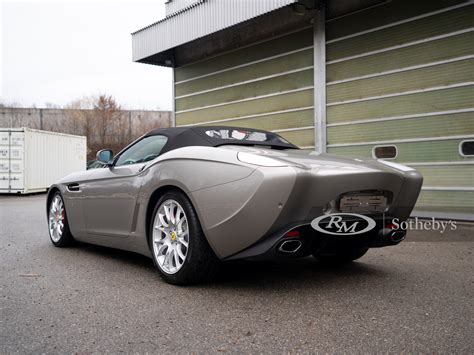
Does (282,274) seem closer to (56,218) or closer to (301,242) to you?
(301,242)

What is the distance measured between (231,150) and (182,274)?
0.99 m

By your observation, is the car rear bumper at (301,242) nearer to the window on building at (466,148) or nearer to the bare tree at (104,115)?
the window on building at (466,148)

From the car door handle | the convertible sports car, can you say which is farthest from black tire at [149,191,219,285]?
the car door handle

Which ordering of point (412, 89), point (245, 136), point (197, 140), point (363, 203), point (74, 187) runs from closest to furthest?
point (363, 203)
point (197, 140)
point (245, 136)
point (74, 187)
point (412, 89)

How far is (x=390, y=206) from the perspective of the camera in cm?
352

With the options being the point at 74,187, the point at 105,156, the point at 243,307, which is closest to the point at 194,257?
the point at 243,307

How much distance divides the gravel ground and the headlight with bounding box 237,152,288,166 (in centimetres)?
93

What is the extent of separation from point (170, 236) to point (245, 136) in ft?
3.60

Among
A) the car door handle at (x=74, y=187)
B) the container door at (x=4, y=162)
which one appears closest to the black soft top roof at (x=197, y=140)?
the car door handle at (x=74, y=187)

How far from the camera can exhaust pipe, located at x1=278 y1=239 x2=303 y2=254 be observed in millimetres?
3094

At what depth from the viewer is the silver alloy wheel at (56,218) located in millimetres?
5469

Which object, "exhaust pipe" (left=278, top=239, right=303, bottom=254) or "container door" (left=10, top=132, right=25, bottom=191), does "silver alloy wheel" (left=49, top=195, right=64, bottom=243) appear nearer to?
"exhaust pipe" (left=278, top=239, right=303, bottom=254)

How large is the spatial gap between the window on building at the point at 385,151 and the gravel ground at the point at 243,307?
4.19m

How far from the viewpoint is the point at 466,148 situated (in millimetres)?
7695
